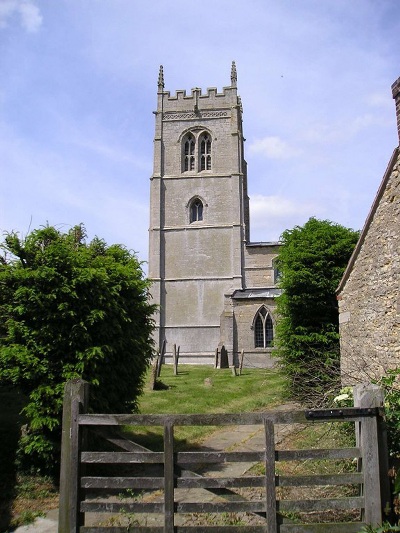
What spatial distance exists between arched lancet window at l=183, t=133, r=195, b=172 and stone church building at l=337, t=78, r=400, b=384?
109 feet

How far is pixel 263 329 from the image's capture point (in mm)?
32062

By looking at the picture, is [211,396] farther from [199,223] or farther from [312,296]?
[199,223]

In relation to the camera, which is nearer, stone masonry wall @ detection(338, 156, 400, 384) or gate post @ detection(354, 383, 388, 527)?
gate post @ detection(354, 383, 388, 527)

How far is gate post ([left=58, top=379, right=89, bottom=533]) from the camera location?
4.49m

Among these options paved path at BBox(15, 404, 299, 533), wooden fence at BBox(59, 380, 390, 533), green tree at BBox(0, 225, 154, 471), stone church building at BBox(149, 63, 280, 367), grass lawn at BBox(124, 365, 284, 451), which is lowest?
paved path at BBox(15, 404, 299, 533)

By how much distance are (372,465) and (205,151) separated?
40393 mm

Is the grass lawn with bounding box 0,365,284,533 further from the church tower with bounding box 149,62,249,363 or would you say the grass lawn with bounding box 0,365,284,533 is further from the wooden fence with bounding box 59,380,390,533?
the church tower with bounding box 149,62,249,363

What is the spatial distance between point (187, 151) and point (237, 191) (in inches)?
272

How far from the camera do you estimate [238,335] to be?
32.2 m

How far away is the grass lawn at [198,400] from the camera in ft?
32.0

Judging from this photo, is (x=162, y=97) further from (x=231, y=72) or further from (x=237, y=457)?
(x=237, y=457)

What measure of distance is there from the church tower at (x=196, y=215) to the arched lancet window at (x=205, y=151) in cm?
10

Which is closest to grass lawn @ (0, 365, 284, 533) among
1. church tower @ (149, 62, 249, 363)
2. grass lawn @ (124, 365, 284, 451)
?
grass lawn @ (124, 365, 284, 451)

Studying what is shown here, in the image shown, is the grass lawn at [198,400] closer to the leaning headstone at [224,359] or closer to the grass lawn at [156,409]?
the grass lawn at [156,409]
